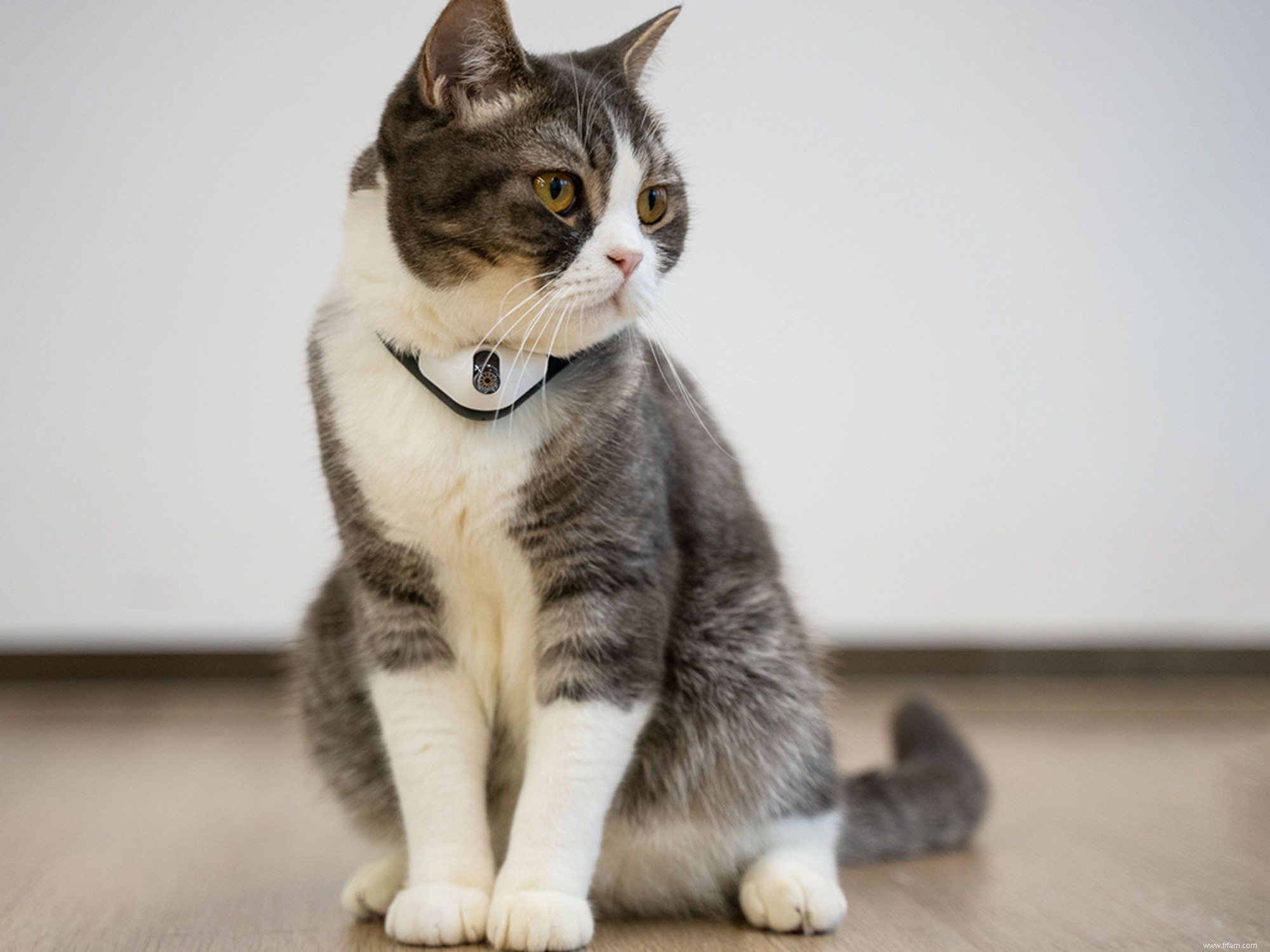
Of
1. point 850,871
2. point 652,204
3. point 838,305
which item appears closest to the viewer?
point 652,204

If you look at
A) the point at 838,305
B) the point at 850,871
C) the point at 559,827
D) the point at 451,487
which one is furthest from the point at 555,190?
the point at 838,305

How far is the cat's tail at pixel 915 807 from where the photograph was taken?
1.62m

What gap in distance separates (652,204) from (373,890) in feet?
2.89

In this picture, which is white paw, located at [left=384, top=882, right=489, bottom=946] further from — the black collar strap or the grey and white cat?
the black collar strap

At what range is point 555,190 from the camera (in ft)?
3.82

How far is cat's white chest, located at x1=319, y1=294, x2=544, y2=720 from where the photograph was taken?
1.20 m

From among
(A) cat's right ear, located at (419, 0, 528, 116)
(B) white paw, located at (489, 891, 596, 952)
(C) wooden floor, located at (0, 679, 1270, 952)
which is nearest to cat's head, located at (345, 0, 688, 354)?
(A) cat's right ear, located at (419, 0, 528, 116)

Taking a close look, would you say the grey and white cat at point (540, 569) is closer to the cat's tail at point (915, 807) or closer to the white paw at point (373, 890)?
the white paw at point (373, 890)

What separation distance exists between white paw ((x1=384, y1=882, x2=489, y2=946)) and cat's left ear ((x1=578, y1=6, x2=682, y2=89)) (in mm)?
943

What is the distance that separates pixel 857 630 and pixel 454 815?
6.00 ft

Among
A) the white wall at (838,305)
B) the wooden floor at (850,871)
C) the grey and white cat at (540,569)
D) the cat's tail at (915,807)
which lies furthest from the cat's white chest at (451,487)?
the white wall at (838,305)

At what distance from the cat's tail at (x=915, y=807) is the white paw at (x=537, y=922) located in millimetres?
532

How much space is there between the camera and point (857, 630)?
2896 mm

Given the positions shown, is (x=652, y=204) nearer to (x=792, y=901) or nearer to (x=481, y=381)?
(x=481, y=381)
